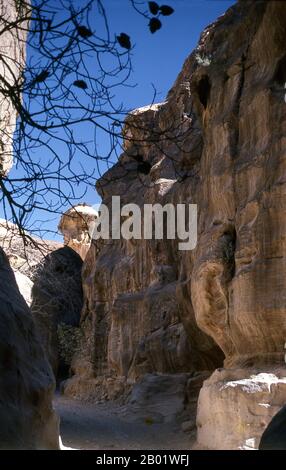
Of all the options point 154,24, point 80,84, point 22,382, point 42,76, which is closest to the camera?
point 154,24

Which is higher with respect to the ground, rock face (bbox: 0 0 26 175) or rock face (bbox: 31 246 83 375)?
rock face (bbox: 0 0 26 175)

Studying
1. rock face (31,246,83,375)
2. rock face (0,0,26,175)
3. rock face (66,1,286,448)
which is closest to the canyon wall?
rock face (0,0,26,175)

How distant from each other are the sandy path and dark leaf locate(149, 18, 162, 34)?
9220mm

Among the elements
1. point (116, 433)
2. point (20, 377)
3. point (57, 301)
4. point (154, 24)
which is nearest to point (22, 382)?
point (20, 377)

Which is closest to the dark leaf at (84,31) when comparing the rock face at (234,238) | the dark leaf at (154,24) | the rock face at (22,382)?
the dark leaf at (154,24)

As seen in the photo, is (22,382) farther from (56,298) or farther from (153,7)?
(56,298)

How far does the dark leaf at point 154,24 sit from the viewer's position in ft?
10.8

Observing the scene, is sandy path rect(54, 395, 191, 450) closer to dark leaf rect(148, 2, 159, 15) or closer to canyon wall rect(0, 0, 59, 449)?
canyon wall rect(0, 0, 59, 449)

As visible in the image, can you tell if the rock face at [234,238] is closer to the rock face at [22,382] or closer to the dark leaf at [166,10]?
the rock face at [22,382]

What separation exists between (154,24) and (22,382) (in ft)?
8.70

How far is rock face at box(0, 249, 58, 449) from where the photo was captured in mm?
4066

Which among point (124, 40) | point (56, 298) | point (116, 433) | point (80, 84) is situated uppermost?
point (124, 40)

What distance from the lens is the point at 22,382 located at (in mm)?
4430
